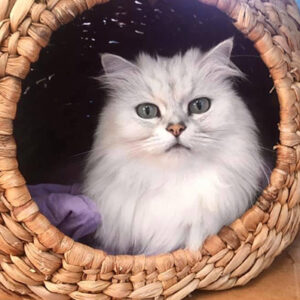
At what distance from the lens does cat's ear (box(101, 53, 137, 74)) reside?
3.52 ft

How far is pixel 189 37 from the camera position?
1.35 metres

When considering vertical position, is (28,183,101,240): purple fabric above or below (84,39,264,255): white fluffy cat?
below

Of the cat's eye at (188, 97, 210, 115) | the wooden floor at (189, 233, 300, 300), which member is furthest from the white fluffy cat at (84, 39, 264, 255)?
the wooden floor at (189, 233, 300, 300)

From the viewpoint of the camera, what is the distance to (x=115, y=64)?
1091 mm

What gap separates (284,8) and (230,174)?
368 millimetres

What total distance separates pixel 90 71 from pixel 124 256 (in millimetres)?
574

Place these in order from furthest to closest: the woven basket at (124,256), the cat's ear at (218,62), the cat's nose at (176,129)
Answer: the cat's ear at (218,62) < the cat's nose at (176,129) < the woven basket at (124,256)

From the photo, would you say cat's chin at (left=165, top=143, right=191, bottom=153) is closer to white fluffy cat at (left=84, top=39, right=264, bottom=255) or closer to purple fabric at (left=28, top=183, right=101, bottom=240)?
white fluffy cat at (left=84, top=39, right=264, bottom=255)

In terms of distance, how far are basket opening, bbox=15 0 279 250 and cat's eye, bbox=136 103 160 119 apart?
0.78 ft

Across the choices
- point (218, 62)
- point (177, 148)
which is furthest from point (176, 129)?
point (218, 62)

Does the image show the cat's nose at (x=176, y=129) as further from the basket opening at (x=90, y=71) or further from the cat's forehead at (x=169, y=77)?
the basket opening at (x=90, y=71)

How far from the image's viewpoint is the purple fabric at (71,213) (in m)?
1.07

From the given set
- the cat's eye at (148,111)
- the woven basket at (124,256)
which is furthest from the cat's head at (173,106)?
the woven basket at (124,256)

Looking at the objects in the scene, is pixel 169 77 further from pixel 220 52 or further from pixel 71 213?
pixel 71 213
